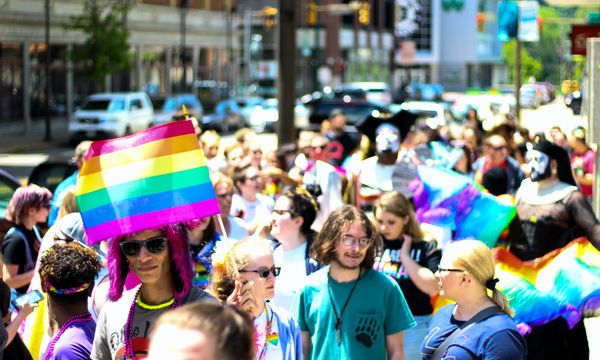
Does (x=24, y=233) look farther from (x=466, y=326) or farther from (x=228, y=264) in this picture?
(x=466, y=326)

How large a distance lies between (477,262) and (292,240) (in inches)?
75.8

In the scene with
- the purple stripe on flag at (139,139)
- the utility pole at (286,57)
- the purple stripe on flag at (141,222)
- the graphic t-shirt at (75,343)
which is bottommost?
the graphic t-shirt at (75,343)

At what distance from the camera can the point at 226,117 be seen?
1921 inches

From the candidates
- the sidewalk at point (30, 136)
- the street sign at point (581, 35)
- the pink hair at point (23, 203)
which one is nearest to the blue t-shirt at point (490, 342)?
the pink hair at point (23, 203)

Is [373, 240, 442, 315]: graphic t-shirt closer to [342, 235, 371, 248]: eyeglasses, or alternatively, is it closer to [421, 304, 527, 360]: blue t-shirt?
[342, 235, 371, 248]: eyeglasses

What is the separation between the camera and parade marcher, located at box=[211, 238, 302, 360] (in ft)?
15.4

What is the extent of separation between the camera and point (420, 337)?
6.59m

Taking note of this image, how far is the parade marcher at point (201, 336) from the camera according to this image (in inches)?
97.1

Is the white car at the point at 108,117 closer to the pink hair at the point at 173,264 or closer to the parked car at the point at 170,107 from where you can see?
the parked car at the point at 170,107

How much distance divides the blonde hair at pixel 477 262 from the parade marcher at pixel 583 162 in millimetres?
8965

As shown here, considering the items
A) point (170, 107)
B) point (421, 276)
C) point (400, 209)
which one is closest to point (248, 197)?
point (400, 209)

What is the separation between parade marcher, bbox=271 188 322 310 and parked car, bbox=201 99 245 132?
131 ft

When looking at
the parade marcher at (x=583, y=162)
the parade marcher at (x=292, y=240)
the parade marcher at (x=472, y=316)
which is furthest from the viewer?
the parade marcher at (x=583, y=162)

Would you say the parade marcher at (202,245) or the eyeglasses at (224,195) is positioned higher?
the eyeglasses at (224,195)
